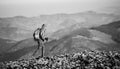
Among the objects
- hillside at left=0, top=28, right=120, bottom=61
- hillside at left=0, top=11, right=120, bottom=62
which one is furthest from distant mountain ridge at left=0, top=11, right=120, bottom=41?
hillside at left=0, top=28, right=120, bottom=61

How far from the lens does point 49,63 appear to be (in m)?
9.24

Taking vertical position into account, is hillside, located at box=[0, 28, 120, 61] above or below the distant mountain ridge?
above

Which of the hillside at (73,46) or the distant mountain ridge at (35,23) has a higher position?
the hillside at (73,46)

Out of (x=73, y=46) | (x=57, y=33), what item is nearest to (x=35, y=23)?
(x=57, y=33)

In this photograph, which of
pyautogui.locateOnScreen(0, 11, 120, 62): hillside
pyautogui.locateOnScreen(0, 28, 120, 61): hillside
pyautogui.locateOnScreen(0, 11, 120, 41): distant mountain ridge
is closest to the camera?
pyautogui.locateOnScreen(0, 28, 120, 61): hillside

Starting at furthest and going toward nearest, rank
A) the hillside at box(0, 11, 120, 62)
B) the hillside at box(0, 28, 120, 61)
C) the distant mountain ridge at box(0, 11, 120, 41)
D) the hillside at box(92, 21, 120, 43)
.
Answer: the distant mountain ridge at box(0, 11, 120, 41)
the hillside at box(92, 21, 120, 43)
the hillside at box(0, 11, 120, 62)
the hillside at box(0, 28, 120, 61)

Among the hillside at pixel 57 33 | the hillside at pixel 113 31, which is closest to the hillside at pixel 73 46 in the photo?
the hillside at pixel 57 33

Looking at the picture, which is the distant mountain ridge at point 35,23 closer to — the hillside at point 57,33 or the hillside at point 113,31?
the hillside at point 57,33

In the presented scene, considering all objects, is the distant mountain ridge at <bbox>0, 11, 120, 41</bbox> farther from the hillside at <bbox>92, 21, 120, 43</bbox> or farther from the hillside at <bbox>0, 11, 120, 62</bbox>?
the hillside at <bbox>92, 21, 120, 43</bbox>

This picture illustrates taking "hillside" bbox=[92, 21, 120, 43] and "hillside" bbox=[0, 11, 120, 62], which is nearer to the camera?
"hillside" bbox=[0, 11, 120, 62]

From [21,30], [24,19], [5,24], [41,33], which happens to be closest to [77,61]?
[41,33]

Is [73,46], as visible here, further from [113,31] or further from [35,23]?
[35,23]

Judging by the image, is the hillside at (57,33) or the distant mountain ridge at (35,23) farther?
the distant mountain ridge at (35,23)

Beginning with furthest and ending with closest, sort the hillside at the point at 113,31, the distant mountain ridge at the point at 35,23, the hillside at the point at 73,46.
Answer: the distant mountain ridge at the point at 35,23 → the hillside at the point at 113,31 → the hillside at the point at 73,46
